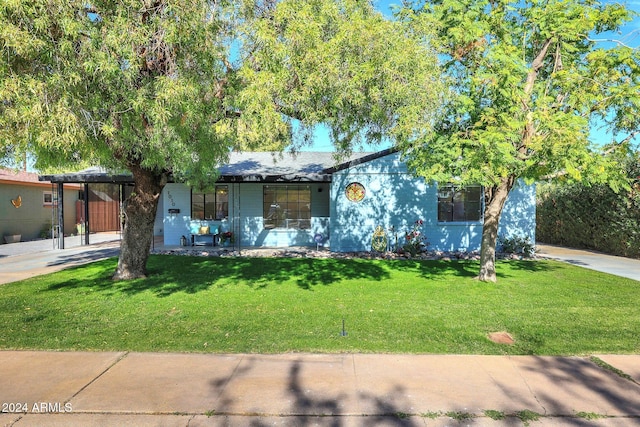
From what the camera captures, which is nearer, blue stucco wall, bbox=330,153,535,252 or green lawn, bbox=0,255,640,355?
green lawn, bbox=0,255,640,355

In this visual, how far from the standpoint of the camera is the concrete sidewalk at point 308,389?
10.8 feet

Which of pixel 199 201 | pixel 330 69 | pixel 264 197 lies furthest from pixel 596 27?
pixel 199 201

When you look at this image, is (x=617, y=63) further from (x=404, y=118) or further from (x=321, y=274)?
(x=321, y=274)

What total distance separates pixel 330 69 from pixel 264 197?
10.2m

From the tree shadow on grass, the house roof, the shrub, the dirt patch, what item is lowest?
the dirt patch

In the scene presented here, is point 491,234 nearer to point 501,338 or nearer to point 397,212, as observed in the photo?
point 501,338

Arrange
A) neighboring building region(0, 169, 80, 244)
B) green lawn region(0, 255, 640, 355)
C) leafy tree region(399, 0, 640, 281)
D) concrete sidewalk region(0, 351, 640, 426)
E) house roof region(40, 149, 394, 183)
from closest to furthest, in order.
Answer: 1. concrete sidewalk region(0, 351, 640, 426)
2. green lawn region(0, 255, 640, 355)
3. leafy tree region(399, 0, 640, 281)
4. house roof region(40, 149, 394, 183)
5. neighboring building region(0, 169, 80, 244)

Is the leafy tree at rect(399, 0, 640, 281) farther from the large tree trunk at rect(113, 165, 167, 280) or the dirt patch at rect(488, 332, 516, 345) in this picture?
the large tree trunk at rect(113, 165, 167, 280)

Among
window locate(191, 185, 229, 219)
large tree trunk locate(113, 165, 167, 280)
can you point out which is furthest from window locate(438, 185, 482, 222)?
large tree trunk locate(113, 165, 167, 280)

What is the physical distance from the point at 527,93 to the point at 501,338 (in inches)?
180

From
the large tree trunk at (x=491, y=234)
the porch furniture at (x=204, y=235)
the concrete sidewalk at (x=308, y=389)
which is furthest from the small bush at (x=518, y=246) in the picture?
the porch furniture at (x=204, y=235)

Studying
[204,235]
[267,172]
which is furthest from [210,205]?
[267,172]

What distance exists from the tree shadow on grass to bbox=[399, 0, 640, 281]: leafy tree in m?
3.43

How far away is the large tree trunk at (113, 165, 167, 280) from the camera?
853 centimetres
